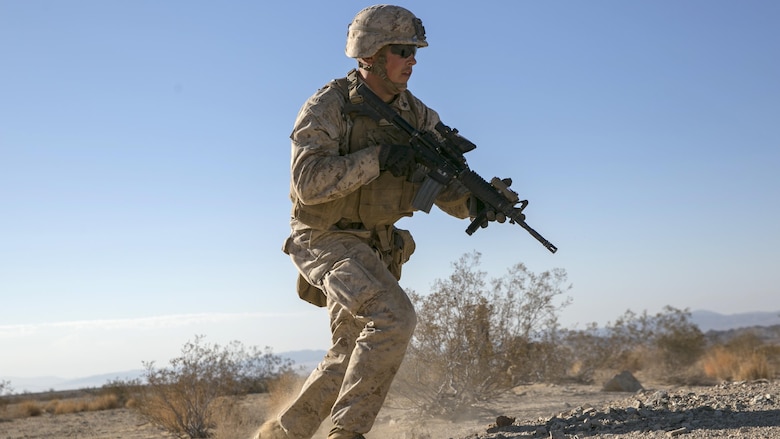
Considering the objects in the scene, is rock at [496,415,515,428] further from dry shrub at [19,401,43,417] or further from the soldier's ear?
dry shrub at [19,401,43,417]

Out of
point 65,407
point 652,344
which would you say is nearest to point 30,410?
point 65,407

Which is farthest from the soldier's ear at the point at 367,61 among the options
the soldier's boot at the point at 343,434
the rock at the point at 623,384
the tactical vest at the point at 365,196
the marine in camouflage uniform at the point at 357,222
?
the rock at the point at 623,384

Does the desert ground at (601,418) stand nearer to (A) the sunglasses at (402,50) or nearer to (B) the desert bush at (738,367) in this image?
(A) the sunglasses at (402,50)

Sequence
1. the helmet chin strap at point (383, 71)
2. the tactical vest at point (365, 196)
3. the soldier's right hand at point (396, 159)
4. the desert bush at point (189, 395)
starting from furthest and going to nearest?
the desert bush at point (189, 395)
the helmet chin strap at point (383, 71)
the tactical vest at point (365, 196)
the soldier's right hand at point (396, 159)

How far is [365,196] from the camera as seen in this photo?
4.39 meters

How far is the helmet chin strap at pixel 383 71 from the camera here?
14.9ft

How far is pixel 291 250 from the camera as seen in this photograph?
180 inches

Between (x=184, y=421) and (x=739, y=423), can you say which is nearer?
(x=739, y=423)

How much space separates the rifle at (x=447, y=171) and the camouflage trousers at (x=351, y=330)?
0.50 m

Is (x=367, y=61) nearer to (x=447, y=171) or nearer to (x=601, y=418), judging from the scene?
(x=447, y=171)

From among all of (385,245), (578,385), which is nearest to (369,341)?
(385,245)

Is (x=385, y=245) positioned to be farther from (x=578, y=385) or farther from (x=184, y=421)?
(x=578, y=385)

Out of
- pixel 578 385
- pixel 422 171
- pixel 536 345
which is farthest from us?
pixel 578 385

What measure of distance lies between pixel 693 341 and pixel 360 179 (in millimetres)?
14255
